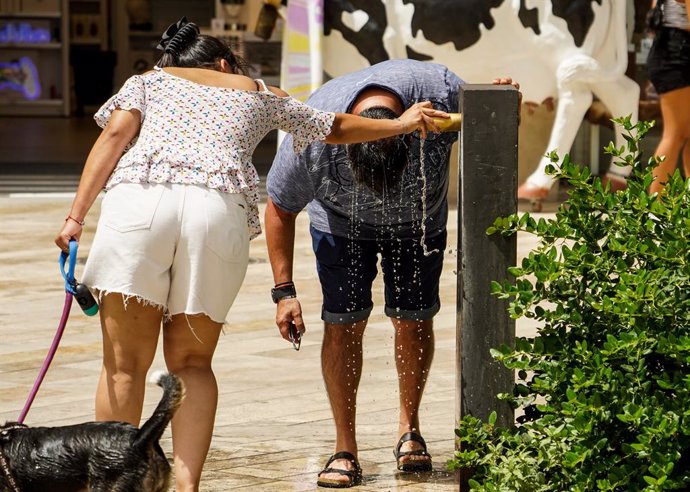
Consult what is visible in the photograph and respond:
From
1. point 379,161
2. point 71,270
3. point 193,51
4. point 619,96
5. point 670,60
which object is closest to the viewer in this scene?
point 71,270

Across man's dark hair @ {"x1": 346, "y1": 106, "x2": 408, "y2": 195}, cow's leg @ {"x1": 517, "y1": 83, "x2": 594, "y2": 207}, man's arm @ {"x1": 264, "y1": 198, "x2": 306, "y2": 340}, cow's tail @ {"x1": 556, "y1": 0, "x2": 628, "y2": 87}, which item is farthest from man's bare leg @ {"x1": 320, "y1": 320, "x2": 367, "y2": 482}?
cow's tail @ {"x1": 556, "y1": 0, "x2": 628, "y2": 87}

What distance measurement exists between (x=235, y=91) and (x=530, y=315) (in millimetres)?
1124

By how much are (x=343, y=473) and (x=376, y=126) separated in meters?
1.22

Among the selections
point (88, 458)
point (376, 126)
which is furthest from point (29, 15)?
point (88, 458)

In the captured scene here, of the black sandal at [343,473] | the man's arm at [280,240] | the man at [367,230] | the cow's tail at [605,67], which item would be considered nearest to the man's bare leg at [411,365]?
the man at [367,230]

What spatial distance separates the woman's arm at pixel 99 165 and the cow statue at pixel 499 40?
770cm

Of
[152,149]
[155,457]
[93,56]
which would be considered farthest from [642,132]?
[93,56]

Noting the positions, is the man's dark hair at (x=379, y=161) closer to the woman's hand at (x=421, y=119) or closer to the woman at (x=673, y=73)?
the woman's hand at (x=421, y=119)

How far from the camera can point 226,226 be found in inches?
169

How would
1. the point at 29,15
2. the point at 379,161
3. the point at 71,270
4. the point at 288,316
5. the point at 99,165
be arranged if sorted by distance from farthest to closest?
the point at 29,15 → the point at 288,316 → the point at 379,161 → the point at 99,165 → the point at 71,270

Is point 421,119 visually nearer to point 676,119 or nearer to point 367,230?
point 367,230

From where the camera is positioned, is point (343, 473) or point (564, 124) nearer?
point (343, 473)

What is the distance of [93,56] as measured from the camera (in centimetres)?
2634

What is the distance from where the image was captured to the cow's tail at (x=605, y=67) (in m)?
11.9
